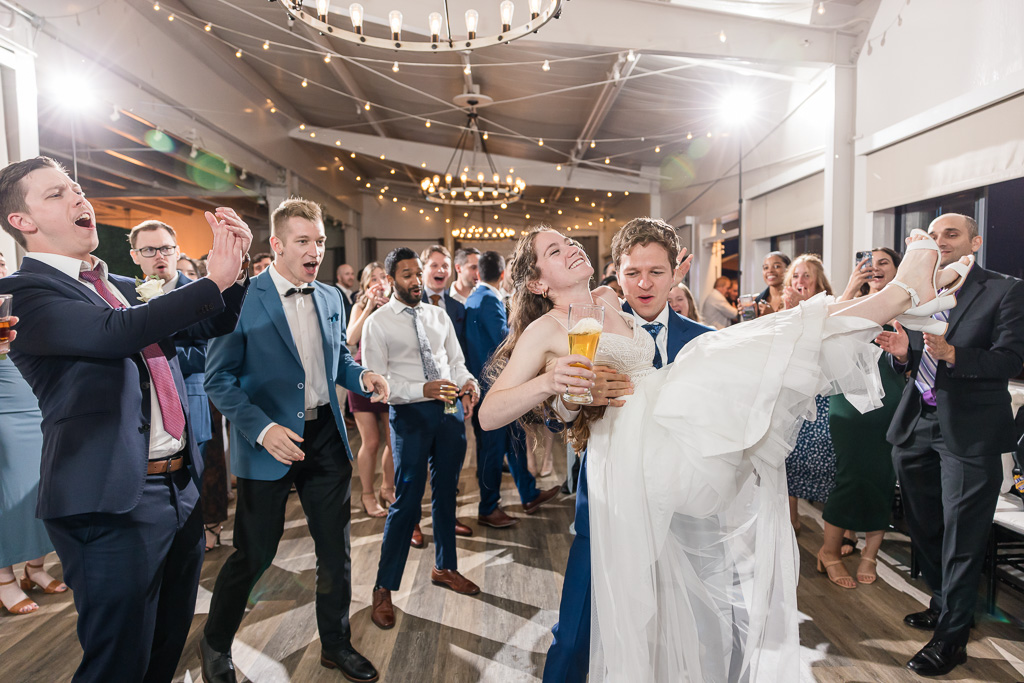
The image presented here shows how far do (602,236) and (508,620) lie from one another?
51.7 feet

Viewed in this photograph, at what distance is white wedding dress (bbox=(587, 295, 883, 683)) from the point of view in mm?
1460

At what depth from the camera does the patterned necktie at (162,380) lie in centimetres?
156

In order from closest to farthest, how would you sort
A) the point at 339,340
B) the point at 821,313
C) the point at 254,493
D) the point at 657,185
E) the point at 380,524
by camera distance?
the point at 821,313, the point at 254,493, the point at 339,340, the point at 380,524, the point at 657,185

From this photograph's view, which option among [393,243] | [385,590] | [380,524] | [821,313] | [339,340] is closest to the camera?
[821,313]

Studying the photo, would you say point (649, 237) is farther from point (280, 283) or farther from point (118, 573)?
point (118, 573)

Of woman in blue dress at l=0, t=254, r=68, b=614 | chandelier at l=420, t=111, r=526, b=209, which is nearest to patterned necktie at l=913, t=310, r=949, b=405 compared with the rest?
woman in blue dress at l=0, t=254, r=68, b=614

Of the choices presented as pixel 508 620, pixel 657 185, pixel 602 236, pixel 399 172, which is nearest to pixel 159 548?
pixel 508 620

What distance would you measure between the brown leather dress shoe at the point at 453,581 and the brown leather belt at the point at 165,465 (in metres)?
1.60

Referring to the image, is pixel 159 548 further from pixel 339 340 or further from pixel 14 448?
pixel 14 448

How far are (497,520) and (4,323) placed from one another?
296cm

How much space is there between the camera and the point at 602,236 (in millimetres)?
17578

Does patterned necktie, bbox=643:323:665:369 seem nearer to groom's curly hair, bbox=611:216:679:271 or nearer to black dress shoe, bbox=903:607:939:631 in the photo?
groom's curly hair, bbox=611:216:679:271

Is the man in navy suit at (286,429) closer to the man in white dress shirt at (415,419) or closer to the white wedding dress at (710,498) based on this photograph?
the man in white dress shirt at (415,419)

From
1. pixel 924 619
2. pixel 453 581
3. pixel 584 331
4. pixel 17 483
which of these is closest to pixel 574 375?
pixel 584 331
